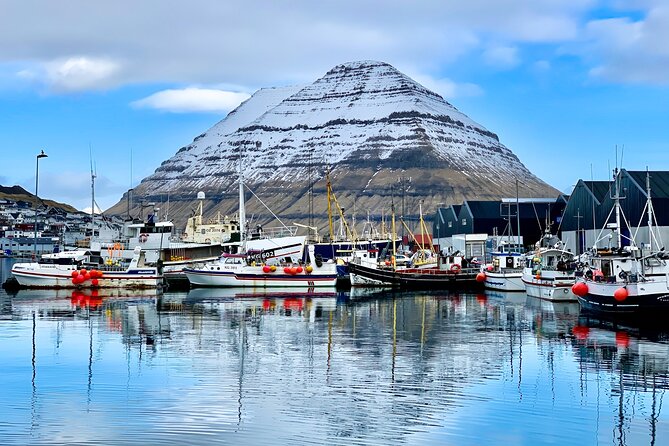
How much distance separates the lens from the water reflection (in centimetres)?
2562

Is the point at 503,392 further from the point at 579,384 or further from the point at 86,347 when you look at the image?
the point at 86,347

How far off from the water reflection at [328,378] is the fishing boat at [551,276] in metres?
9.58

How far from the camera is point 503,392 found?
31.4 meters

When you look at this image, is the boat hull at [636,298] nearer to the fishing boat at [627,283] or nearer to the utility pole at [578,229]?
the fishing boat at [627,283]

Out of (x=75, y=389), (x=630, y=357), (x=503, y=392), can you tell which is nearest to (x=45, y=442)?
(x=75, y=389)

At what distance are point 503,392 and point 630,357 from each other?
9.80 meters

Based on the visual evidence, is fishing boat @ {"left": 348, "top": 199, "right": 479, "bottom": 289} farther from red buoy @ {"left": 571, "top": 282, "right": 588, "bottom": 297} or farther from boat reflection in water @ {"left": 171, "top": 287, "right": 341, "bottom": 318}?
red buoy @ {"left": 571, "top": 282, "right": 588, "bottom": 297}

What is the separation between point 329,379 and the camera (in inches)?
1319

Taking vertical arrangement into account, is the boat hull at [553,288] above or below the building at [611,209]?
below

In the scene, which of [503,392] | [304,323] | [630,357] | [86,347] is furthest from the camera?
[304,323]

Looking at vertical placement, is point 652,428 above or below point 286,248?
below

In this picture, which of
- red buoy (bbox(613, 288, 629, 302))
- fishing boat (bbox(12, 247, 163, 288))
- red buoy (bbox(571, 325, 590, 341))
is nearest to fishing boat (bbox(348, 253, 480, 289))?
fishing boat (bbox(12, 247, 163, 288))

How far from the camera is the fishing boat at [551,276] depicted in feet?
229

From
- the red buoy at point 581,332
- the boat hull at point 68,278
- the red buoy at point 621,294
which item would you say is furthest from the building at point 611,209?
the boat hull at point 68,278
